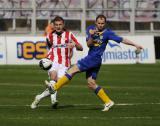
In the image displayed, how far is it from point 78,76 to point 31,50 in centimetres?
673

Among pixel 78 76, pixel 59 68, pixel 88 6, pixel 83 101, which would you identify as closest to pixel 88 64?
pixel 59 68

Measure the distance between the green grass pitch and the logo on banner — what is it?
4.27m

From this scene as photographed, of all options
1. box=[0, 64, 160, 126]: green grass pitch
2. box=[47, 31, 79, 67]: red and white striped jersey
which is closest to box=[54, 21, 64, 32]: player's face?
box=[47, 31, 79, 67]: red and white striped jersey

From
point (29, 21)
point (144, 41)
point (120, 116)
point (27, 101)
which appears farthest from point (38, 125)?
point (29, 21)

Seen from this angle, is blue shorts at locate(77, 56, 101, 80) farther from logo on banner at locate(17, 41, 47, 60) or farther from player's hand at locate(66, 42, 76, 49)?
logo on banner at locate(17, 41, 47, 60)

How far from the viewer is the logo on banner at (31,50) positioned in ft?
107

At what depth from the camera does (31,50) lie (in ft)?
107

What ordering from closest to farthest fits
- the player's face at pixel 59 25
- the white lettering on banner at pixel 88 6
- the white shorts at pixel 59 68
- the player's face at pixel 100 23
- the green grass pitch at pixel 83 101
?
the green grass pitch at pixel 83 101
the player's face at pixel 100 23
the player's face at pixel 59 25
the white shorts at pixel 59 68
the white lettering on banner at pixel 88 6

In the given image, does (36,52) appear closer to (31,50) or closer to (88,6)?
(31,50)

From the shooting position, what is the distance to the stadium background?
1287cm

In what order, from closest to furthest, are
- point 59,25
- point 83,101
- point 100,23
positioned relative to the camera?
point 100,23, point 59,25, point 83,101

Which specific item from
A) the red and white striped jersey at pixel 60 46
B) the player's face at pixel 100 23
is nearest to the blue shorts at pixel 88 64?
the player's face at pixel 100 23

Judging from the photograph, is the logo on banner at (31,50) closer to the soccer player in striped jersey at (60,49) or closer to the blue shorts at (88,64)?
the soccer player in striped jersey at (60,49)

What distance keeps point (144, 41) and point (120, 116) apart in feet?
72.8
